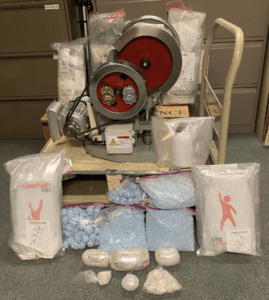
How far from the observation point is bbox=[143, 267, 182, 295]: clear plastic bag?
3.96 ft

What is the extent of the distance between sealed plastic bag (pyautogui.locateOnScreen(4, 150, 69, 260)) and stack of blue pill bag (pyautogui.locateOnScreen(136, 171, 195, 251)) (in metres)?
0.44

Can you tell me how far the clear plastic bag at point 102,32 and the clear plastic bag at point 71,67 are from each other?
0.26 feet

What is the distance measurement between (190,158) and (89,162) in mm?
521

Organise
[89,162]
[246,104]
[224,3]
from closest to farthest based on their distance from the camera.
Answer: [89,162], [224,3], [246,104]

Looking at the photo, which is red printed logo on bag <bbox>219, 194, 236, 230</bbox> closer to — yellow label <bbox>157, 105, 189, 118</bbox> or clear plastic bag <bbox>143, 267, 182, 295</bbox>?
clear plastic bag <bbox>143, 267, 182, 295</bbox>

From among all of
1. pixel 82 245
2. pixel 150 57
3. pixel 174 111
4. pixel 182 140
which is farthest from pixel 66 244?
pixel 174 111

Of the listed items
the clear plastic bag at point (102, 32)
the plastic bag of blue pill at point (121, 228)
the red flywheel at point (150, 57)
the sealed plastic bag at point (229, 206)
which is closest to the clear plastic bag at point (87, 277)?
the plastic bag of blue pill at point (121, 228)

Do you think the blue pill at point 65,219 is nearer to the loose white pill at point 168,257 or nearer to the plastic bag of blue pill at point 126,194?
the plastic bag of blue pill at point 126,194

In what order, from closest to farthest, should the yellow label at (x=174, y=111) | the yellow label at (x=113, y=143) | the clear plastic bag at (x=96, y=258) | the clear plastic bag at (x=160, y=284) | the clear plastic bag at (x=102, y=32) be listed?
the clear plastic bag at (x=160, y=284)
the clear plastic bag at (x=96, y=258)
the yellow label at (x=113, y=143)
the clear plastic bag at (x=102, y=32)
the yellow label at (x=174, y=111)

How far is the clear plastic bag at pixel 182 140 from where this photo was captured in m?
1.39

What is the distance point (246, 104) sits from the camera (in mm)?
2332

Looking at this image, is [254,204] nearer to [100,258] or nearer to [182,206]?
[182,206]

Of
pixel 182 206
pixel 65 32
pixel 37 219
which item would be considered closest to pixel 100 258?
pixel 37 219

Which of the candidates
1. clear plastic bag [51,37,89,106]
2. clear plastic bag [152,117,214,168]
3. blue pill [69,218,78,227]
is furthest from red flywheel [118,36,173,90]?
blue pill [69,218,78,227]
